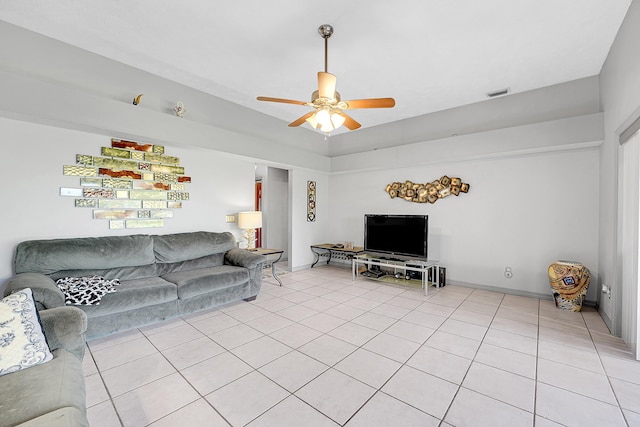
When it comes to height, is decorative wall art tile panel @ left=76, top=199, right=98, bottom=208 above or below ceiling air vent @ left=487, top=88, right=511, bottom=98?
below

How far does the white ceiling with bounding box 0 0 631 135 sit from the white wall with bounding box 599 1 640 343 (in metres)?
0.18

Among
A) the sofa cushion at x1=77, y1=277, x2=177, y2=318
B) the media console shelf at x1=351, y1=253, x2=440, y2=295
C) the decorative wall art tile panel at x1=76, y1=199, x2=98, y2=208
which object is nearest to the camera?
the sofa cushion at x1=77, y1=277, x2=177, y2=318

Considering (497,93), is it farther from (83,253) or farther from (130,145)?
(83,253)

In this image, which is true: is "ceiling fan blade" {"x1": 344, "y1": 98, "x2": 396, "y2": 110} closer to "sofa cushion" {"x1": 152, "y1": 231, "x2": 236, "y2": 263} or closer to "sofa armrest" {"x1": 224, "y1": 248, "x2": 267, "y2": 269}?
"sofa armrest" {"x1": 224, "y1": 248, "x2": 267, "y2": 269}

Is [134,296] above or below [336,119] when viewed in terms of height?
below

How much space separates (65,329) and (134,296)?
1.07 metres

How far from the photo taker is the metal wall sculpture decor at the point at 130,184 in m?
3.30

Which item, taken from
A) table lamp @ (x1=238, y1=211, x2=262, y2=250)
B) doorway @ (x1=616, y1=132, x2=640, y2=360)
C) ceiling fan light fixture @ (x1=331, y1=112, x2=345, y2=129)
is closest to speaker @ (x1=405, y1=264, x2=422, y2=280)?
Result: doorway @ (x1=616, y1=132, x2=640, y2=360)

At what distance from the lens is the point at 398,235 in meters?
4.80

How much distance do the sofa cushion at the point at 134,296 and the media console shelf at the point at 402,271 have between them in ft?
10.2

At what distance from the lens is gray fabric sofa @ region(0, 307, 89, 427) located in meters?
1.12

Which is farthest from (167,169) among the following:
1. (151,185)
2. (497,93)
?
(497,93)

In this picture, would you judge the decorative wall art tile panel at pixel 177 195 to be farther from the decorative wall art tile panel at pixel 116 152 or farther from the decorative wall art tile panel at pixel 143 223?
the decorative wall art tile panel at pixel 116 152

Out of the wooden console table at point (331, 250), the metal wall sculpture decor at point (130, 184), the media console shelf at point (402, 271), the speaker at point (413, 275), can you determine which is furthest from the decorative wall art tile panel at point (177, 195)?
the speaker at point (413, 275)
